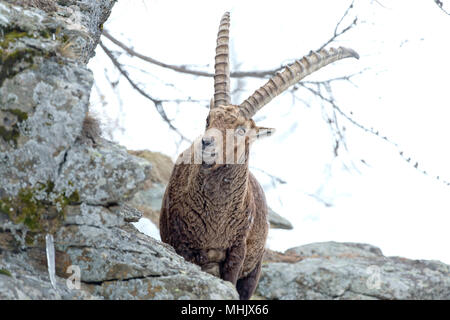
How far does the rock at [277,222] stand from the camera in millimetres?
12833

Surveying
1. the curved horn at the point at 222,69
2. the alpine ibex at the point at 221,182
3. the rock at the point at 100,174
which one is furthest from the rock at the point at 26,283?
the curved horn at the point at 222,69

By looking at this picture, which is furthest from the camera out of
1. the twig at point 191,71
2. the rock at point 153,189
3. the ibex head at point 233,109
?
the rock at point 153,189

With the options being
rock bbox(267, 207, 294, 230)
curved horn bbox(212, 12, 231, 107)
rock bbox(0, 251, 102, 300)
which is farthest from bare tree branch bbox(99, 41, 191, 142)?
rock bbox(0, 251, 102, 300)

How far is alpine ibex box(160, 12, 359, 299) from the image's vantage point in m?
5.36

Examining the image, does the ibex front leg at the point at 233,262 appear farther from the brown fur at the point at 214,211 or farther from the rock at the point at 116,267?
the rock at the point at 116,267

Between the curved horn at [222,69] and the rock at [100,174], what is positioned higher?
the curved horn at [222,69]

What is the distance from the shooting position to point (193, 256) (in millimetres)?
5730

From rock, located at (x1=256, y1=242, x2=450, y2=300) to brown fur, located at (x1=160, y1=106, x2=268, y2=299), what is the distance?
8.15 feet

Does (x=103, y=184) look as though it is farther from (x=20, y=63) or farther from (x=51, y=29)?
(x=51, y=29)

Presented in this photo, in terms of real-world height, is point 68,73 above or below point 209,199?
above

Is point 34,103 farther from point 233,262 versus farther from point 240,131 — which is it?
point 233,262
